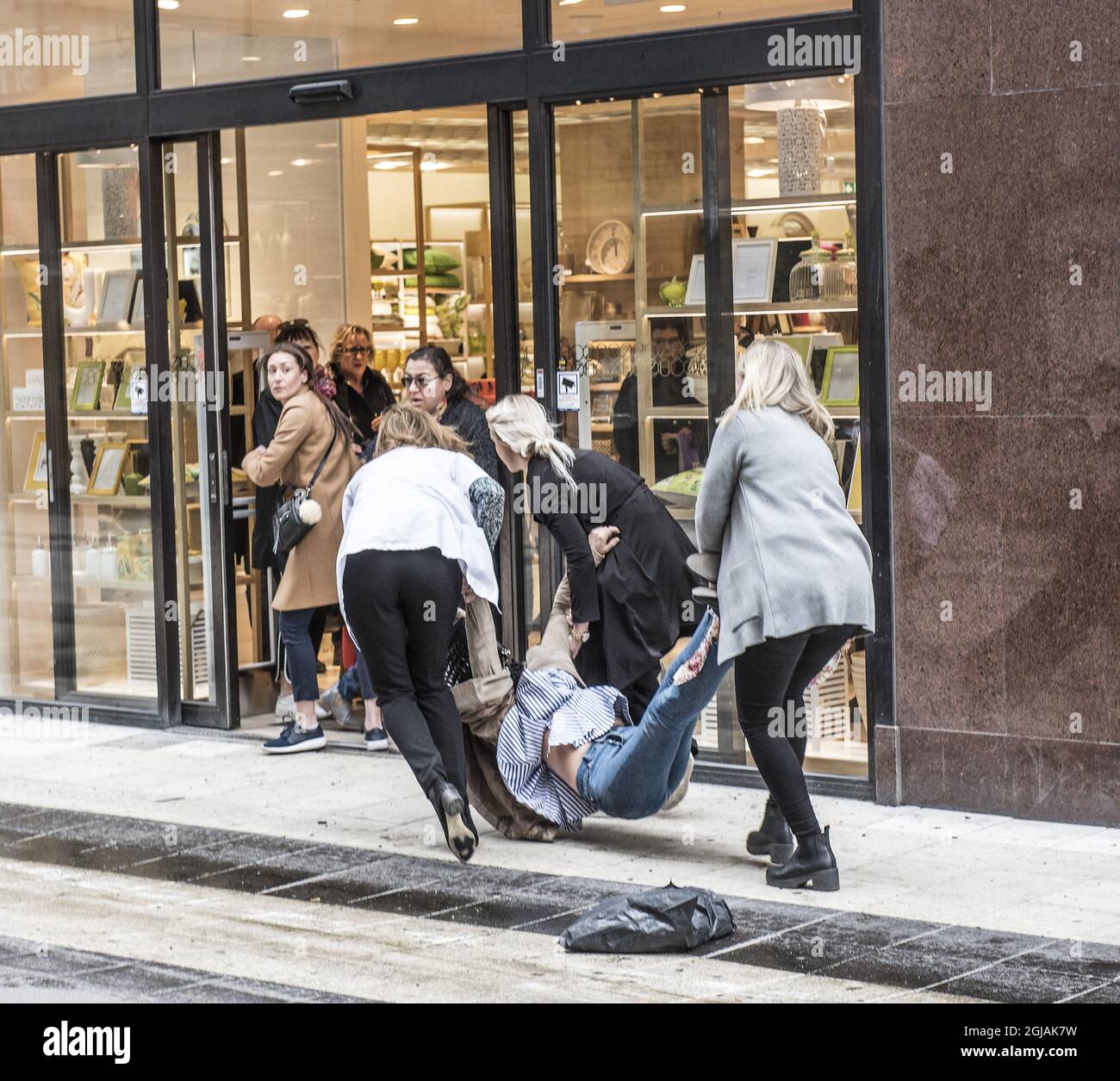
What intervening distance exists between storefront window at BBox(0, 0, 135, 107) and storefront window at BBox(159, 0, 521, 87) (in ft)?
0.97

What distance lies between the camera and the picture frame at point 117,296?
10297 mm

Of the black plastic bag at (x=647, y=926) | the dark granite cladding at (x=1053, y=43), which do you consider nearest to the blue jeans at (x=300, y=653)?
the black plastic bag at (x=647, y=926)

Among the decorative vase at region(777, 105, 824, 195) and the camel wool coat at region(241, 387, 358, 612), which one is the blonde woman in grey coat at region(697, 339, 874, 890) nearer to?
the decorative vase at region(777, 105, 824, 195)

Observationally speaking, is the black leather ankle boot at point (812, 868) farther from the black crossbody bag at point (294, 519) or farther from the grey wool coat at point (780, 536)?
the black crossbody bag at point (294, 519)

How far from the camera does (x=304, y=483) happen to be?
31.0 feet

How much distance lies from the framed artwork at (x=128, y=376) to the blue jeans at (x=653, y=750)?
165 inches

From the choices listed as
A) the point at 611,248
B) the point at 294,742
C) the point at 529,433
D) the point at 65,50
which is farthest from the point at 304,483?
the point at 65,50

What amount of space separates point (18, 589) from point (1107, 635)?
642 cm

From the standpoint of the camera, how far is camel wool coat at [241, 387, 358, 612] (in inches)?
367

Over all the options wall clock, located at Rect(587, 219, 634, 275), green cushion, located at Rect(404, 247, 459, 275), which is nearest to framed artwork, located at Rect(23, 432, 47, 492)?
wall clock, located at Rect(587, 219, 634, 275)

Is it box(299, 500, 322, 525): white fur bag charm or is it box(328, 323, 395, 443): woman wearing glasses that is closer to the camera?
box(299, 500, 322, 525): white fur bag charm

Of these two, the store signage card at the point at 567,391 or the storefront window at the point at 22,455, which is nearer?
the store signage card at the point at 567,391

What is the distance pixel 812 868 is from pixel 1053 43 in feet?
11.0
